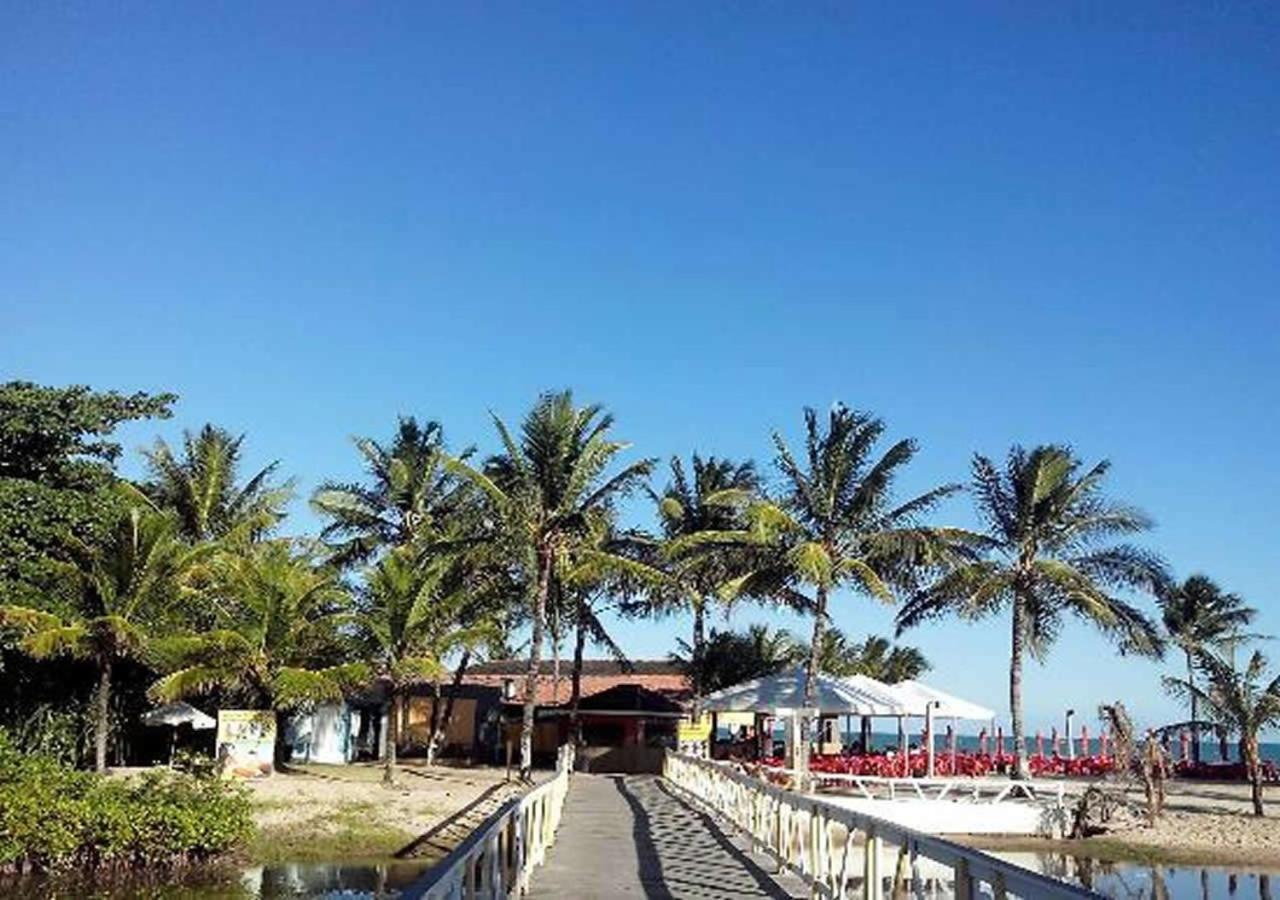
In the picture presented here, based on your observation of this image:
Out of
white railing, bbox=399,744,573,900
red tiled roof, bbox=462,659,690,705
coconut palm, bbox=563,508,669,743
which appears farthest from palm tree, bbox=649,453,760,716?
white railing, bbox=399,744,573,900

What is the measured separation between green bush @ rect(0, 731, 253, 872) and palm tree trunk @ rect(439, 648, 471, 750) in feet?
47.3

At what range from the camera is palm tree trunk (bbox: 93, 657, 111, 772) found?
26.6m

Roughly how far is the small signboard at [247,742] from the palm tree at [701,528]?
444 inches

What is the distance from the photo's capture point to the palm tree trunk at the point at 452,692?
128ft

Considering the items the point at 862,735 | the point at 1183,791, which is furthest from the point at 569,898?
the point at 862,735

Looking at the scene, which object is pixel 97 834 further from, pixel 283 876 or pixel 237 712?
pixel 237 712

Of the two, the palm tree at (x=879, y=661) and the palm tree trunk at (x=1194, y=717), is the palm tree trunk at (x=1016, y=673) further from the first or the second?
the palm tree at (x=879, y=661)

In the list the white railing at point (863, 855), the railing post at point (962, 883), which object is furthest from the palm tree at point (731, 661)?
the railing post at point (962, 883)

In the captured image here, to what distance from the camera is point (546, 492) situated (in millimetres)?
32125

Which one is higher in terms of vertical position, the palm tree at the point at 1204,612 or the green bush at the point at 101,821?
the palm tree at the point at 1204,612

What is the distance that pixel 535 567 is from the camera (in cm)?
3250

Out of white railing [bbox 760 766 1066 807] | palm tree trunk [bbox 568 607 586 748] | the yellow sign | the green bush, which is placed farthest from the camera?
palm tree trunk [bbox 568 607 586 748]

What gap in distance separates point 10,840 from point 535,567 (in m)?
15.2

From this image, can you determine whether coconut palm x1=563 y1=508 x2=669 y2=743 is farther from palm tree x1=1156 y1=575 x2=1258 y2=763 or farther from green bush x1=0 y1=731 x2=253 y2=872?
palm tree x1=1156 y1=575 x2=1258 y2=763
